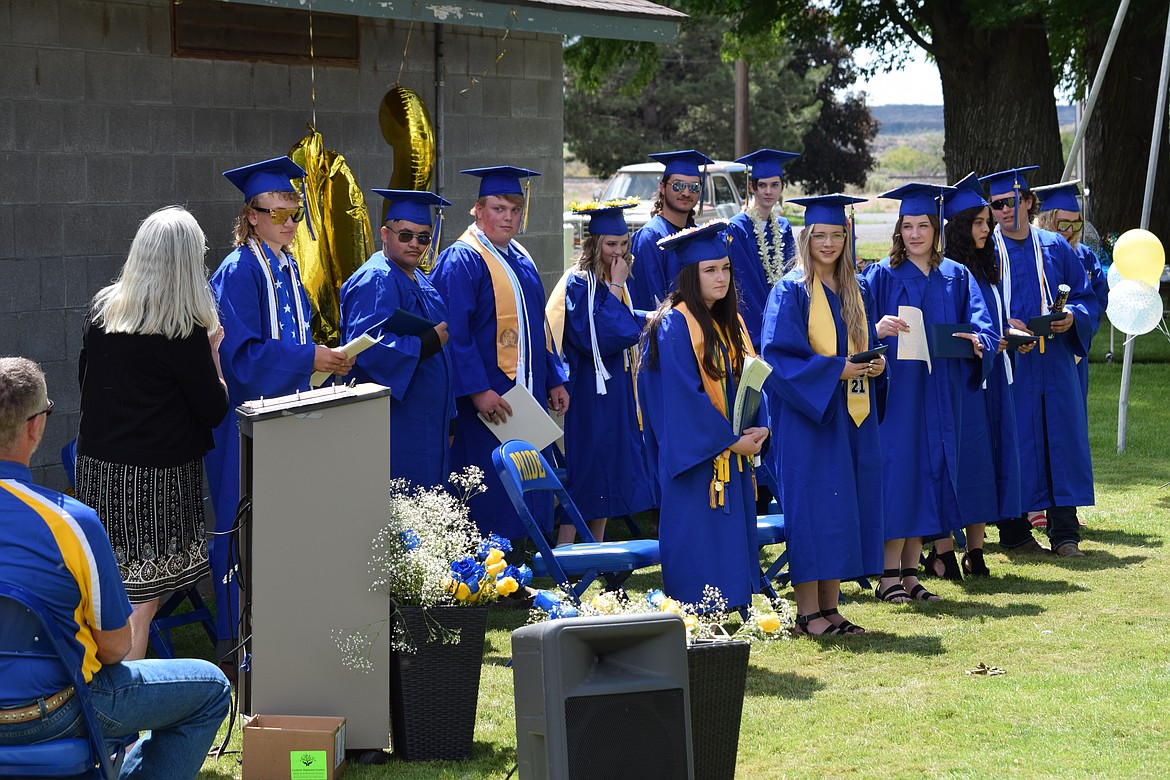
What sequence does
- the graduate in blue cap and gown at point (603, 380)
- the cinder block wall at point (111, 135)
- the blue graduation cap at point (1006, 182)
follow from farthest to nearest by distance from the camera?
the blue graduation cap at point (1006, 182) < the graduate in blue cap and gown at point (603, 380) < the cinder block wall at point (111, 135)

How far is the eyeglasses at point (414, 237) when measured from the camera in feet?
22.1

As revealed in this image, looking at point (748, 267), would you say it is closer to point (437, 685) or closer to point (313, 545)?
point (437, 685)

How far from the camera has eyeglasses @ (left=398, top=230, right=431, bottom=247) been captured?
6730 mm

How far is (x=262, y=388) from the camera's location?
5.86 metres

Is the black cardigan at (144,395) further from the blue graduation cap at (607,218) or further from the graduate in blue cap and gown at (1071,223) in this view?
the graduate in blue cap and gown at (1071,223)

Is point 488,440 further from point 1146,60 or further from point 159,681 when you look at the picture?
point 1146,60

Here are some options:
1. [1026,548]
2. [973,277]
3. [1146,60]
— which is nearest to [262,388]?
[973,277]

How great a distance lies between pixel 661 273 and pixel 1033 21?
10768mm

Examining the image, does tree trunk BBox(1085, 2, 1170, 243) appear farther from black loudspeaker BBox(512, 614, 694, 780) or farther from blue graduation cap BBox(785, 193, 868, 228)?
black loudspeaker BBox(512, 614, 694, 780)

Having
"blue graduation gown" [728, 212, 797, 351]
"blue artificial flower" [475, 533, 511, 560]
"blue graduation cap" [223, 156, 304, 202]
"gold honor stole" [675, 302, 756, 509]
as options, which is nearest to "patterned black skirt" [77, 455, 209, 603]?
"blue artificial flower" [475, 533, 511, 560]

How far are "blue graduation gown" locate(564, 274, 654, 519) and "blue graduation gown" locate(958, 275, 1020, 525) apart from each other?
5.88 feet

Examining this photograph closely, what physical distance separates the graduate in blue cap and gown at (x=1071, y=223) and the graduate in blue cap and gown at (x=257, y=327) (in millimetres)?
4833

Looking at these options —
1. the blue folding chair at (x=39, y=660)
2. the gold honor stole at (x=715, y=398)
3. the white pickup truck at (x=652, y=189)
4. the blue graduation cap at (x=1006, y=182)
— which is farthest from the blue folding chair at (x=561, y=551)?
the white pickup truck at (x=652, y=189)

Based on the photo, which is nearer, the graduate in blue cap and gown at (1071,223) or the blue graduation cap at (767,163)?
the blue graduation cap at (767,163)
